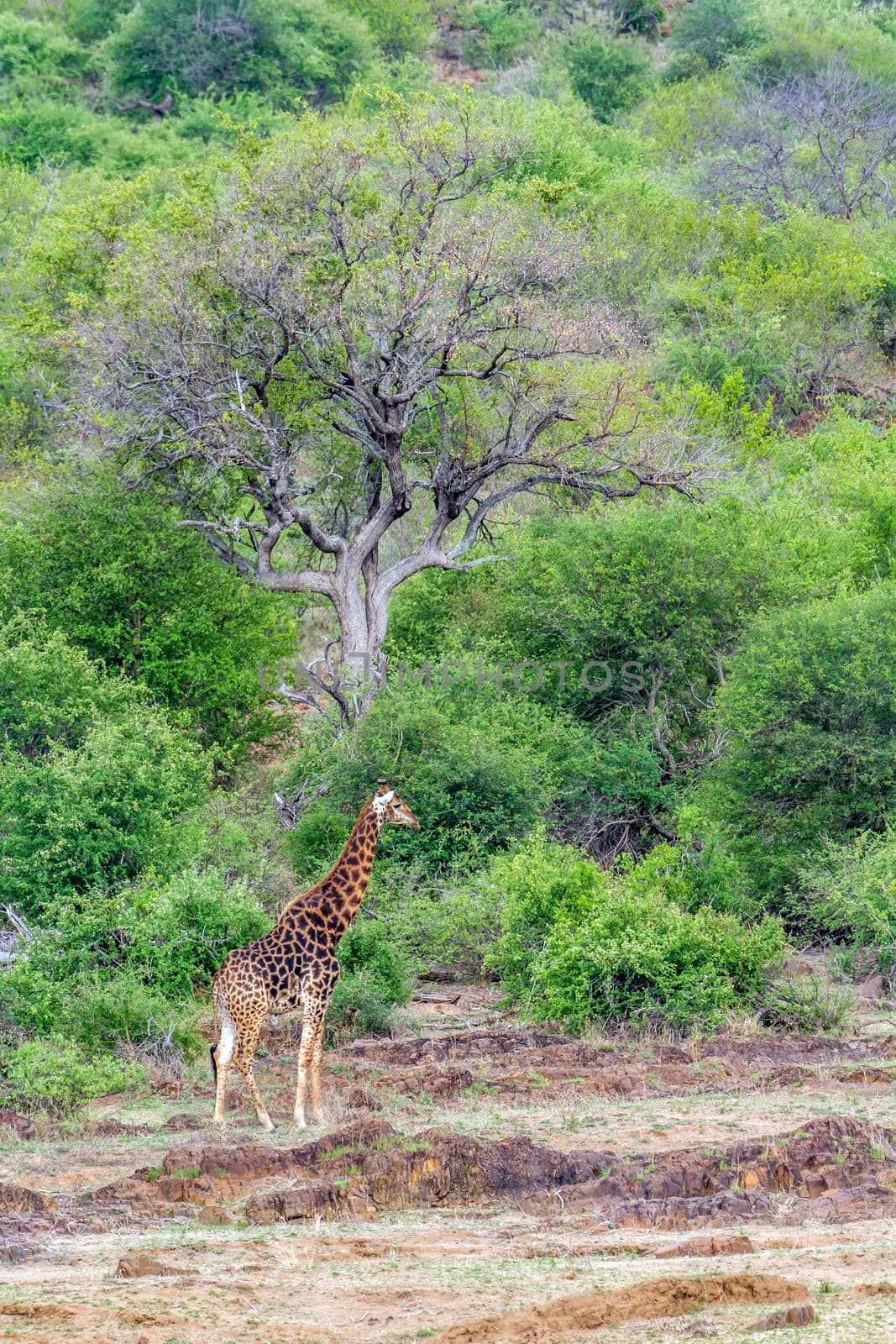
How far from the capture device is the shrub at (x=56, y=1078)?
12883 millimetres

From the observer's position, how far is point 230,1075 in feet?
46.5

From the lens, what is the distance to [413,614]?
2678cm

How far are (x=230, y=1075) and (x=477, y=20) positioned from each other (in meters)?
57.3

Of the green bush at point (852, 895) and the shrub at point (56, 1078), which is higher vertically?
the shrub at point (56, 1078)

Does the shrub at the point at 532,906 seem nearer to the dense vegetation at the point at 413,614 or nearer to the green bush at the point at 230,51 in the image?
the dense vegetation at the point at 413,614

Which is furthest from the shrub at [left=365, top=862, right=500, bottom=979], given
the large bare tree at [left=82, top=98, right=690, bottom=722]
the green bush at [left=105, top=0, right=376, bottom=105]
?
the green bush at [left=105, top=0, right=376, bottom=105]

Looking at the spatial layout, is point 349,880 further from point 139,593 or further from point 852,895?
point 139,593

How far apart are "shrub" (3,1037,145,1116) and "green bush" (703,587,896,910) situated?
7.83 m

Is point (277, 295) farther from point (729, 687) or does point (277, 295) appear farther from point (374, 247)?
point (729, 687)

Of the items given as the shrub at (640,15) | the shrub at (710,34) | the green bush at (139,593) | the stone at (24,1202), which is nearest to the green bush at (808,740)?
the green bush at (139,593)

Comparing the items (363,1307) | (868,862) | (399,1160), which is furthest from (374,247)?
(363,1307)

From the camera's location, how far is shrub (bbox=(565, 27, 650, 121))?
187 feet

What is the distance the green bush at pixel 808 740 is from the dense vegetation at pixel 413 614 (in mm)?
53

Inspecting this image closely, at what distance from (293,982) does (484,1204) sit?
3.28 m
